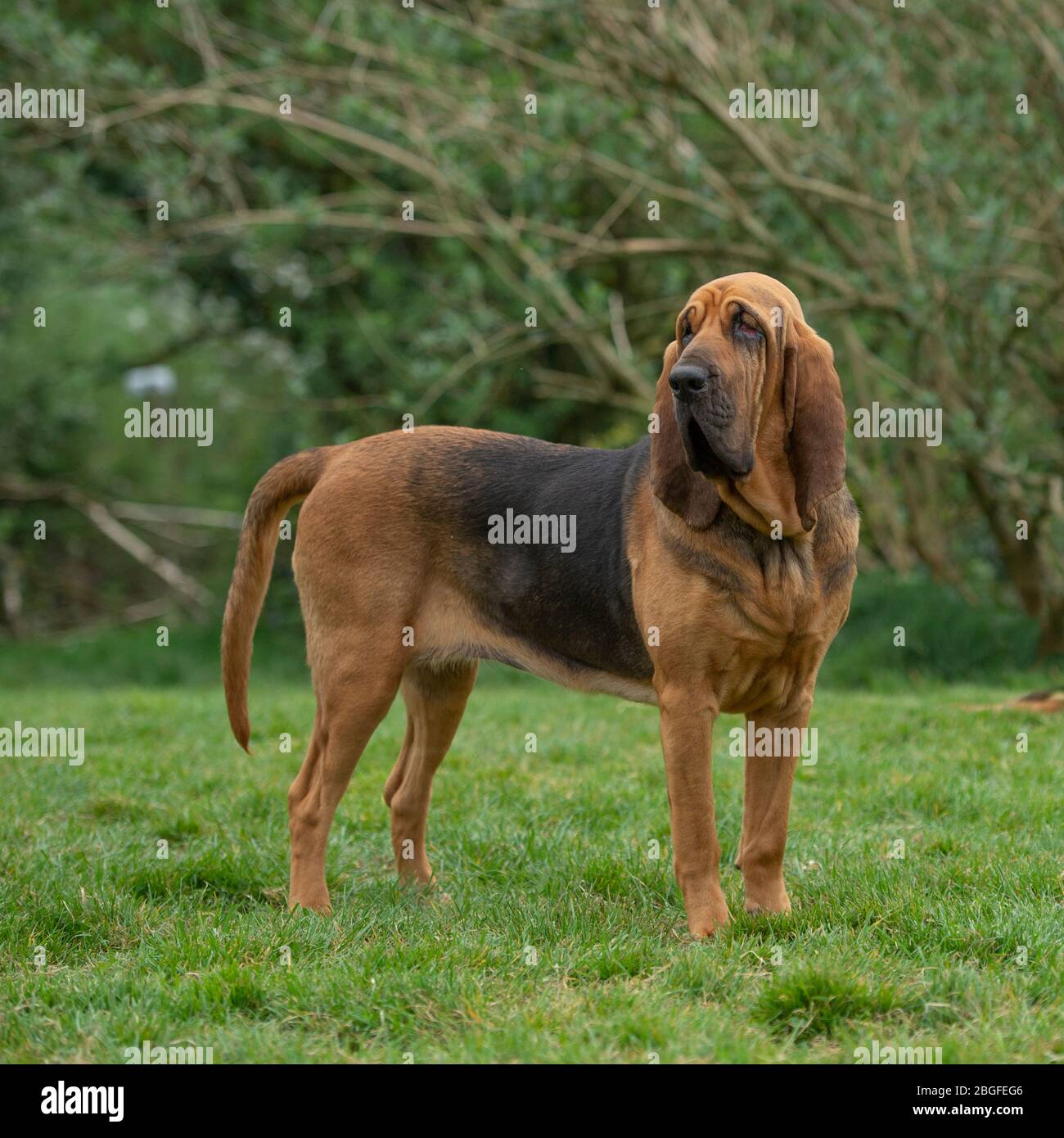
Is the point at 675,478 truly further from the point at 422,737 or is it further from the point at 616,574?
the point at 422,737

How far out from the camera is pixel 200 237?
41.2 feet

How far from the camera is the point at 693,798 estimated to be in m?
4.21

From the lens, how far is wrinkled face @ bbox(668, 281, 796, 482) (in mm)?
3893

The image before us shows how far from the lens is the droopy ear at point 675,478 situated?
4.16 m

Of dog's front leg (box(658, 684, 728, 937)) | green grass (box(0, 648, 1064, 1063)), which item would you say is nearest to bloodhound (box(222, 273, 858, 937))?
dog's front leg (box(658, 684, 728, 937))

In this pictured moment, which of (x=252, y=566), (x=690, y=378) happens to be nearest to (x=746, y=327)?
(x=690, y=378)

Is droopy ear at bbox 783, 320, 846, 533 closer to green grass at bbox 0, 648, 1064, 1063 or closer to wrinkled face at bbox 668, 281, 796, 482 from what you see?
wrinkled face at bbox 668, 281, 796, 482

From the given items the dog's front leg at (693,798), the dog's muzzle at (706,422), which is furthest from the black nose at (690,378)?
the dog's front leg at (693,798)

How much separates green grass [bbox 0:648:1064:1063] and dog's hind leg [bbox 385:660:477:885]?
0.67ft

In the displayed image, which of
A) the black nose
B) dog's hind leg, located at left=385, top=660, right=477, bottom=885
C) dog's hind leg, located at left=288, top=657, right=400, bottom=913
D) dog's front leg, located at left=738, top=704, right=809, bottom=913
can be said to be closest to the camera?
the black nose

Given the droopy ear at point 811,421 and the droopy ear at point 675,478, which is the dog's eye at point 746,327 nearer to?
the droopy ear at point 811,421

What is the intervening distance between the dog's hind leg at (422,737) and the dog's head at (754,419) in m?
1.34
